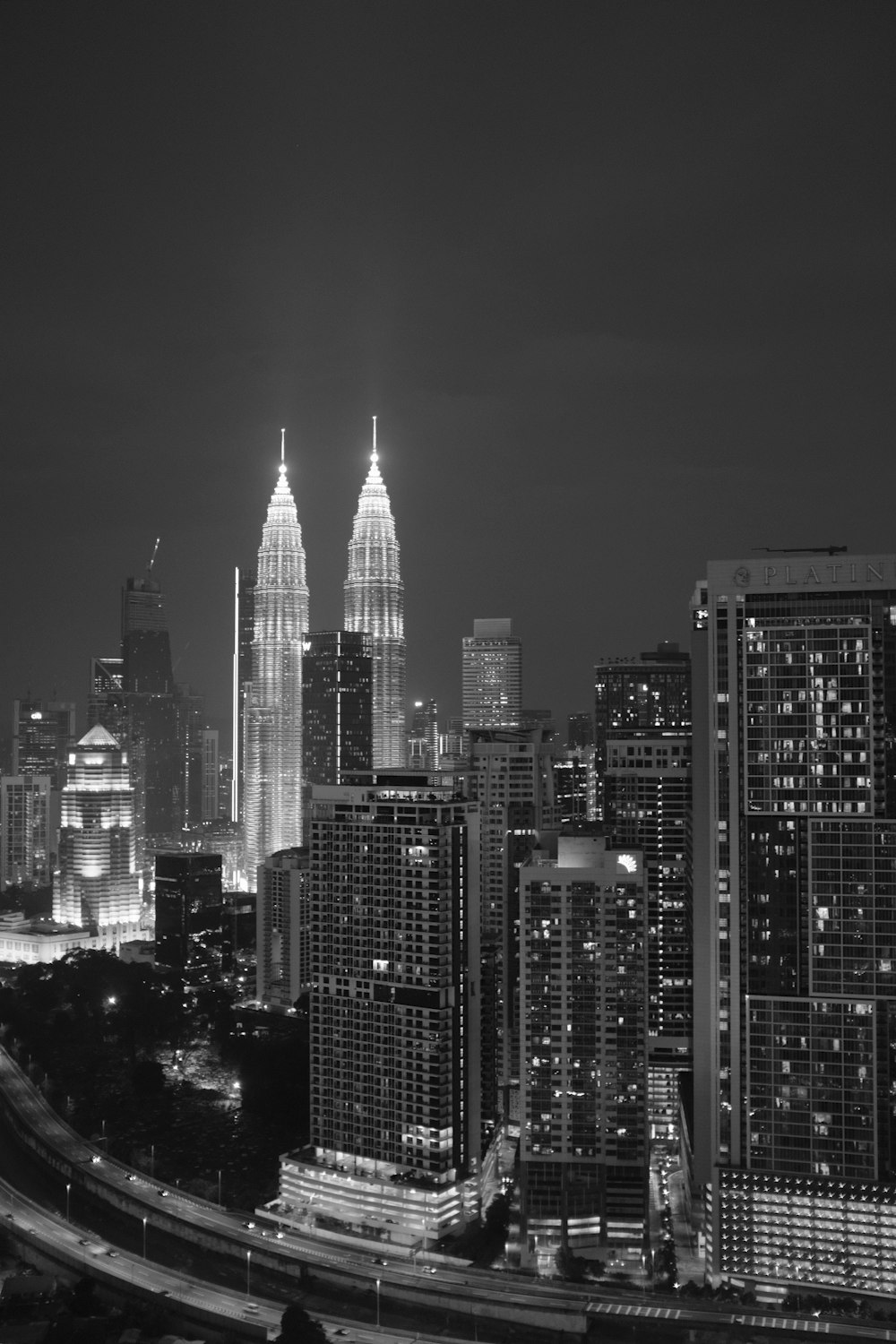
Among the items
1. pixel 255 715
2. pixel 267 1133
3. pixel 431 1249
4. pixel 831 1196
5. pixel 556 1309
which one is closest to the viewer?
Result: pixel 556 1309

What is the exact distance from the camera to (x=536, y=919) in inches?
682

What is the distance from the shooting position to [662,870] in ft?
76.6

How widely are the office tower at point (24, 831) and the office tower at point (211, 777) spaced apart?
387 inches

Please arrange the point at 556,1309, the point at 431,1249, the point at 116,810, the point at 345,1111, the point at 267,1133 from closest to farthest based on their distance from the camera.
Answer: the point at 556,1309
the point at 431,1249
the point at 345,1111
the point at 267,1133
the point at 116,810

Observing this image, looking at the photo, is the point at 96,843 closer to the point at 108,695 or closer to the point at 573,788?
the point at 108,695

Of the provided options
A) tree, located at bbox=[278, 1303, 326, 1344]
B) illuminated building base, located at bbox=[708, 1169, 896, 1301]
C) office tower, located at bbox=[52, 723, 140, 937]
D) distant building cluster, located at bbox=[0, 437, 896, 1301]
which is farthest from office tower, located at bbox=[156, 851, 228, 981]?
illuminated building base, located at bbox=[708, 1169, 896, 1301]

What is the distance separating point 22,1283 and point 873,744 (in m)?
12.3

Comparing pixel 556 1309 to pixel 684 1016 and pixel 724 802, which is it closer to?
pixel 724 802

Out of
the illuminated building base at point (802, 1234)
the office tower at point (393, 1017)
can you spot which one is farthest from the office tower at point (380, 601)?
the illuminated building base at point (802, 1234)

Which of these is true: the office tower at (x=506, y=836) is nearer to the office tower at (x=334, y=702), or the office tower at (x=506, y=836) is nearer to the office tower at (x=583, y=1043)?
the office tower at (x=583, y=1043)

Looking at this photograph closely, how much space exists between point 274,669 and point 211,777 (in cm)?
1155

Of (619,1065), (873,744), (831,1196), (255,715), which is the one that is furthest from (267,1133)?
(255,715)

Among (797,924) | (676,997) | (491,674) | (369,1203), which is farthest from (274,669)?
(797,924)

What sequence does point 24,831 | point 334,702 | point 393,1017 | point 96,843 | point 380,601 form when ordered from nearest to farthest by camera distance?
point 393,1017 → point 96,843 → point 334,702 → point 380,601 → point 24,831
